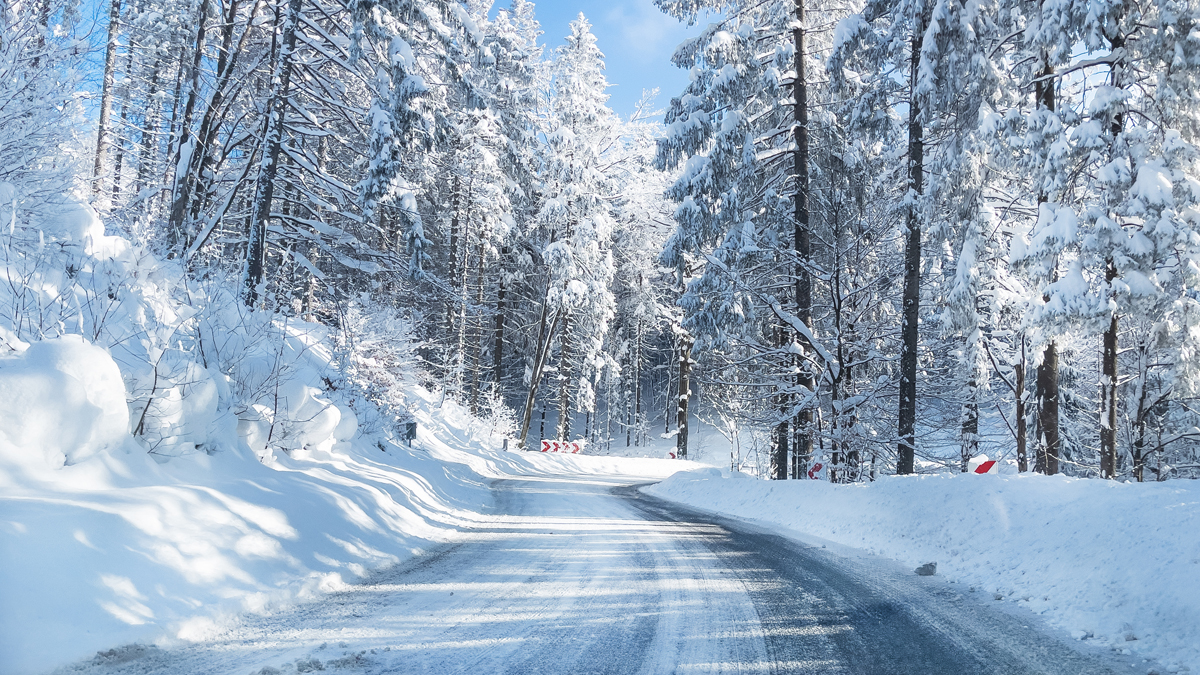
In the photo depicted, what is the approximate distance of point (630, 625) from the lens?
4.07 m

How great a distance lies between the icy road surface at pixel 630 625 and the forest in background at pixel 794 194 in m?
2.36

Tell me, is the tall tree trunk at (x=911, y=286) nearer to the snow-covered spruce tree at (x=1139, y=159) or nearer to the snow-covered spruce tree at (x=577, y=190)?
the snow-covered spruce tree at (x=1139, y=159)

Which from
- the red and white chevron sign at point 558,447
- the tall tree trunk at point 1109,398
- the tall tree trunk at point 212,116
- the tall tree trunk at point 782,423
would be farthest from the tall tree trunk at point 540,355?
the tall tree trunk at point 1109,398

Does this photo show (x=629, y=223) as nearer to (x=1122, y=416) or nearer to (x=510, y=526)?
(x=1122, y=416)

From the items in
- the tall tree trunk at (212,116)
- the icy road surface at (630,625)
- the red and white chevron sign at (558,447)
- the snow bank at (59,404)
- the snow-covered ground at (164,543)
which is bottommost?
the red and white chevron sign at (558,447)

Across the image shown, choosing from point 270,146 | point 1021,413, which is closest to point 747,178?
point 270,146

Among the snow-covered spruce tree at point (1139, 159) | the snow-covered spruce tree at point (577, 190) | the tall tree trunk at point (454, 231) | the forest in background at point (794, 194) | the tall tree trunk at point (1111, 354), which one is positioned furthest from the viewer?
the tall tree trunk at point (454, 231)

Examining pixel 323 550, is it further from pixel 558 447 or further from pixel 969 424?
pixel 558 447

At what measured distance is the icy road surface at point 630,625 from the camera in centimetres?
335

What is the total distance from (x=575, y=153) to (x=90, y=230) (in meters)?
20.3

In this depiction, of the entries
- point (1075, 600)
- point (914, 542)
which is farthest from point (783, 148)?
point (1075, 600)

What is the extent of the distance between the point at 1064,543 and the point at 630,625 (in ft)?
12.2

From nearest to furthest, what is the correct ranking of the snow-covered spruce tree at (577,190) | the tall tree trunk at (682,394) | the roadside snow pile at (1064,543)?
the roadside snow pile at (1064,543), the snow-covered spruce tree at (577,190), the tall tree trunk at (682,394)

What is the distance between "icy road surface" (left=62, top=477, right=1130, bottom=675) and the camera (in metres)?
3.35
